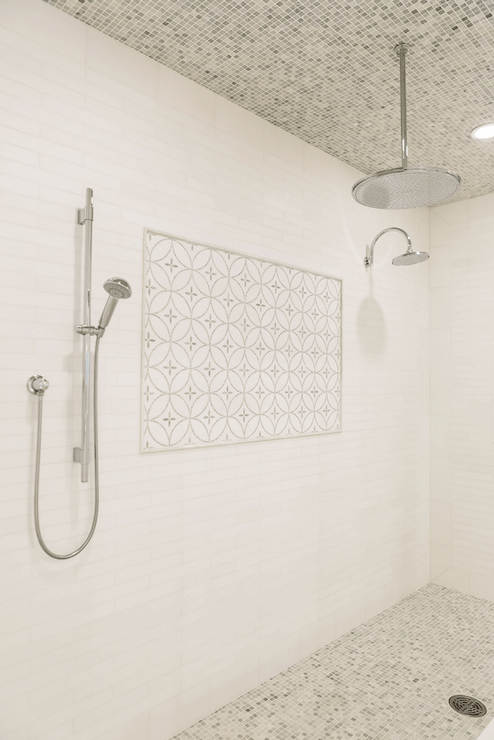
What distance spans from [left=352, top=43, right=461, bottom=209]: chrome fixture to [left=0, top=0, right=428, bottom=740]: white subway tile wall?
1.90ft

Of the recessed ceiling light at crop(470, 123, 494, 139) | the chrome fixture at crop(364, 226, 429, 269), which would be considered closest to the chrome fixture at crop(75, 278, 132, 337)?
the chrome fixture at crop(364, 226, 429, 269)

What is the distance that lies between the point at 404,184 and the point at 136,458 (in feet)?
4.42

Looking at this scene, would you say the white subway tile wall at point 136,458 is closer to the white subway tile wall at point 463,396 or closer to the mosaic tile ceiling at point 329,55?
the mosaic tile ceiling at point 329,55

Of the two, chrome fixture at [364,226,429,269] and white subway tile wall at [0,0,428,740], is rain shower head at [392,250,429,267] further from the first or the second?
white subway tile wall at [0,0,428,740]

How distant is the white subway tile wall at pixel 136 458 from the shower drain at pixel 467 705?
25.7 inches

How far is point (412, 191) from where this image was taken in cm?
183

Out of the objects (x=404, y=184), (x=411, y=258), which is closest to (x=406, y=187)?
(x=404, y=184)

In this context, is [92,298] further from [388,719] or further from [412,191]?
[388,719]

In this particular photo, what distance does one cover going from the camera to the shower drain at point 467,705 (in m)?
2.06

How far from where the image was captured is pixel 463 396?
3.32 meters

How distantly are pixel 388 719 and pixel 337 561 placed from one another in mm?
760

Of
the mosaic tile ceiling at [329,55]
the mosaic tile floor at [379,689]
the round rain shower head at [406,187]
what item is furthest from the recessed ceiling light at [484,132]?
the mosaic tile floor at [379,689]

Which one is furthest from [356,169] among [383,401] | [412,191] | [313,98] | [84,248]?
[84,248]

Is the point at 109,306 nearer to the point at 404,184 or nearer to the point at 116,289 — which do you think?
the point at 116,289
